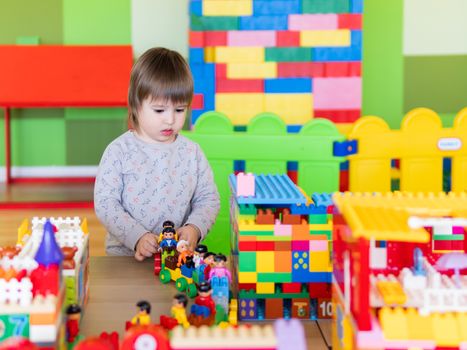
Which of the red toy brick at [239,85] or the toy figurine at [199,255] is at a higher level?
the red toy brick at [239,85]

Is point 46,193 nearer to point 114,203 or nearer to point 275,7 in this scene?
point 275,7

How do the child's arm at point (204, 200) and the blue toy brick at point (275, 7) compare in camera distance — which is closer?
the child's arm at point (204, 200)

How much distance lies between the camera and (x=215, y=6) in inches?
90.0

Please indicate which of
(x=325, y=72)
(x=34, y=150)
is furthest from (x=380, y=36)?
(x=34, y=150)

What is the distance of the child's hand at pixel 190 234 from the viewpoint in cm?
116

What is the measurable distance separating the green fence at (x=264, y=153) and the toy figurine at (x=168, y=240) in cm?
83

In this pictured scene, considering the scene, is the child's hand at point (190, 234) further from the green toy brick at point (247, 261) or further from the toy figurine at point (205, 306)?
the toy figurine at point (205, 306)

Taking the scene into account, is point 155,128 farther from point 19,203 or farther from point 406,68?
point 406,68

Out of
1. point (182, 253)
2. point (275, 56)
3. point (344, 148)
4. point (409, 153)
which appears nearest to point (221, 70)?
point (275, 56)

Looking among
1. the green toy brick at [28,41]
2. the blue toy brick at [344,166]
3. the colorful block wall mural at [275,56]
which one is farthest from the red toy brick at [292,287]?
the green toy brick at [28,41]

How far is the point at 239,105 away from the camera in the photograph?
7.54ft

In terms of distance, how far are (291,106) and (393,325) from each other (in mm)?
1789

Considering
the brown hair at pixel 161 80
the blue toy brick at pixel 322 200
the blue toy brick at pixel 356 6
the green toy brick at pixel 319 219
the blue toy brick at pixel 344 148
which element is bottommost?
the green toy brick at pixel 319 219

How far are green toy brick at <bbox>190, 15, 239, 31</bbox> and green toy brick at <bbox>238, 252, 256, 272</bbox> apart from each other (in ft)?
5.06
